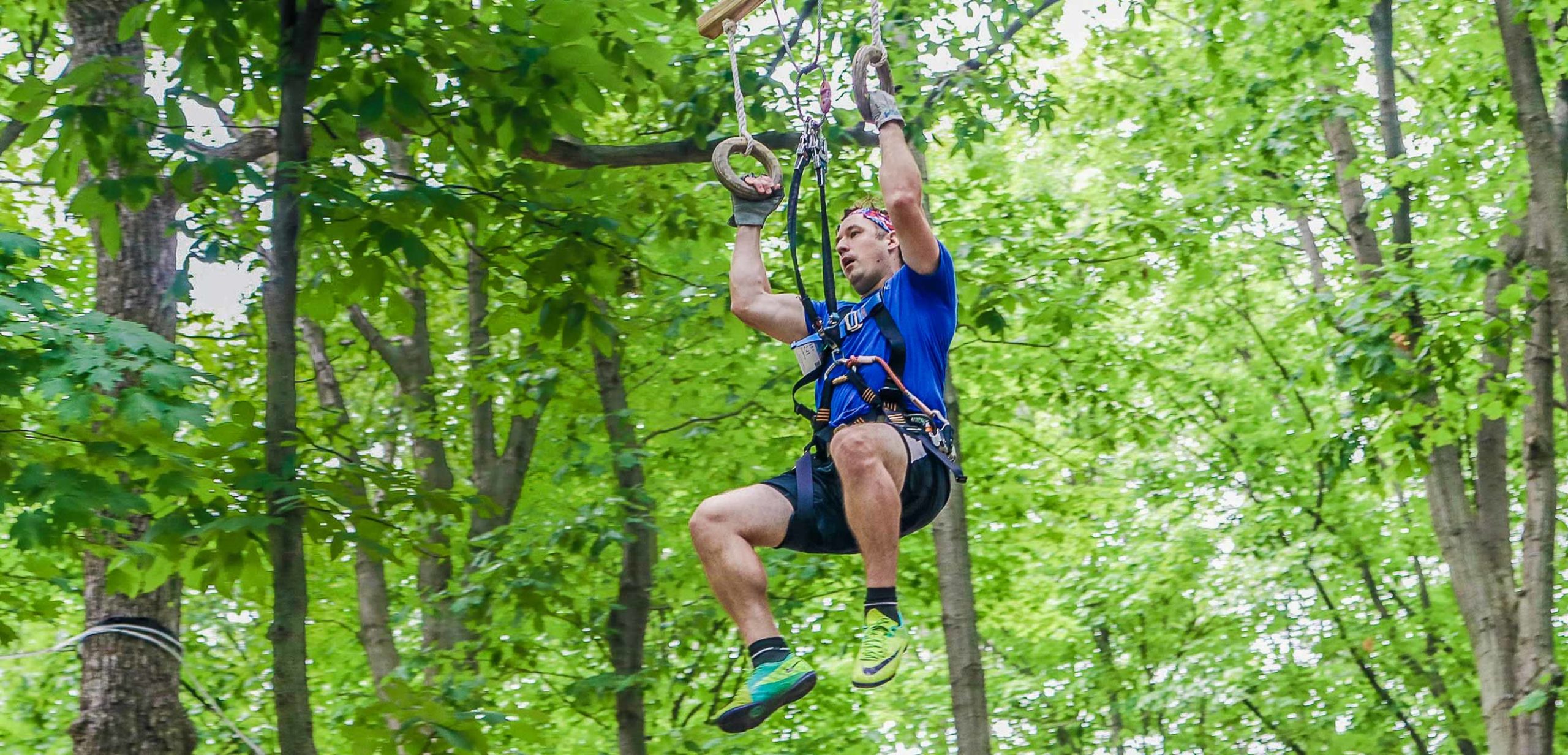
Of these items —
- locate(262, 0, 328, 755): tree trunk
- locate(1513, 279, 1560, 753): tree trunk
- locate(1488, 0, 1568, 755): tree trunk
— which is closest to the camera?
locate(262, 0, 328, 755): tree trunk

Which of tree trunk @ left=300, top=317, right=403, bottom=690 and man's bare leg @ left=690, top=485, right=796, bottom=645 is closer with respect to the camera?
man's bare leg @ left=690, top=485, right=796, bottom=645

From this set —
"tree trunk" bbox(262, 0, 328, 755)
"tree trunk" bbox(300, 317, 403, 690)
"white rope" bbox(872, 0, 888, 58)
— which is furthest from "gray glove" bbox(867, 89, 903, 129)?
"tree trunk" bbox(300, 317, 403, 690)

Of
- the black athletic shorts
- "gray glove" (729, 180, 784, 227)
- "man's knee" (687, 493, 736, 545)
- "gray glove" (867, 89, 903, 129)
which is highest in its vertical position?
"gray glove" (729, 180, 784, 227)

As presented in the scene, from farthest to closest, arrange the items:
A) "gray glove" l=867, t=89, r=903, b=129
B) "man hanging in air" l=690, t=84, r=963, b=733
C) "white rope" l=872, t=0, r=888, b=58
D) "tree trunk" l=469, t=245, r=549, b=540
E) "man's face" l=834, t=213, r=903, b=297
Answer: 1. "tree trunk" l=469, t=245, r=549, b=540
2. "man's face" l=834, t=213, r=903, b=297
3. "gray glove" l=867, t=89, r=903, b=129
4. "white rope" l=872, t=0, r=888, b=58
5. "man hanging in air" l=690, t=84, r=963, b=733

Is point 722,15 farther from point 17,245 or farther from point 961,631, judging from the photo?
point 961,631

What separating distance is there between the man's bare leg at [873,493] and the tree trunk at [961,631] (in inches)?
147

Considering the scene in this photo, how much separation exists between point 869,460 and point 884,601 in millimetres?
338

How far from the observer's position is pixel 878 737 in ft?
51.9

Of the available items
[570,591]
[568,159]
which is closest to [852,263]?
[568,159]

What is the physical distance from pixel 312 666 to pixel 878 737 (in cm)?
569

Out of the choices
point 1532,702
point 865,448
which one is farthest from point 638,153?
point 1532,702

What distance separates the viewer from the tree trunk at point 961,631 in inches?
295

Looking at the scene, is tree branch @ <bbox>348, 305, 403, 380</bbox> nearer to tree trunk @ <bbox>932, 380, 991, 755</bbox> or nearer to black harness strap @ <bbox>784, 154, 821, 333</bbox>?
tree trunk @ <bbox>932, 380, 991, 755</bbox>

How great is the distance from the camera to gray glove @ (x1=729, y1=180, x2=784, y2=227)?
14.5 feet
